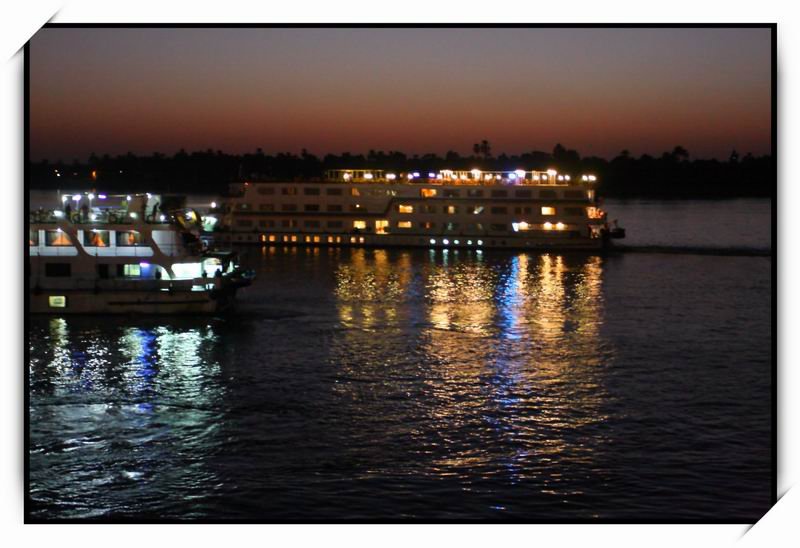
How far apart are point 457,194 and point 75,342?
22298 mm

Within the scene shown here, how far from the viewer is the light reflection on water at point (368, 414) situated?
7.68 metres

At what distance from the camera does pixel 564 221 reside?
34.3 m

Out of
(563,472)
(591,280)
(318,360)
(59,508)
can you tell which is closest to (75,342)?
(318,360)

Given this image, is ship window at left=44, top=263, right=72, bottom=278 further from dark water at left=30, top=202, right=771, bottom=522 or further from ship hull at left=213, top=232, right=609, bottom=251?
ship hull at left=213, top=232, right=609, bottom=251

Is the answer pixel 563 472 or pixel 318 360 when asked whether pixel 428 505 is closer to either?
pixel 563 472

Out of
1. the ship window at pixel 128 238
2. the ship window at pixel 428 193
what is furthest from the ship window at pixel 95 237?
the ship window at pixel 428 193

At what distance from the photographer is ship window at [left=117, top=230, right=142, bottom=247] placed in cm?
1719

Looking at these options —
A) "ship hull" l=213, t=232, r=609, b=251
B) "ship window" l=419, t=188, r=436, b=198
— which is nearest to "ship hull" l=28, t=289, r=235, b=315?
"ship hull" l=213, t=232, r=609, b=251

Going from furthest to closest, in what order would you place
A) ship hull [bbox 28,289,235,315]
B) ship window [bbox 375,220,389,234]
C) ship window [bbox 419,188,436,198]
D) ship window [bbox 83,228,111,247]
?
1. ship window [bbox 375,220,389,234]
2. ship window [bbox 419,188,436,198]
3. ship window [bbox 83,228,111,247]
4. ship hull [bbox 28,289,235,315]

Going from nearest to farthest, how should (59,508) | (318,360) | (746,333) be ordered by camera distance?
(59,508) → (318,360) → (746,333)

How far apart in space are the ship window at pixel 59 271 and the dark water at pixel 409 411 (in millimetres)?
906

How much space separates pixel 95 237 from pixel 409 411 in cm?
868
